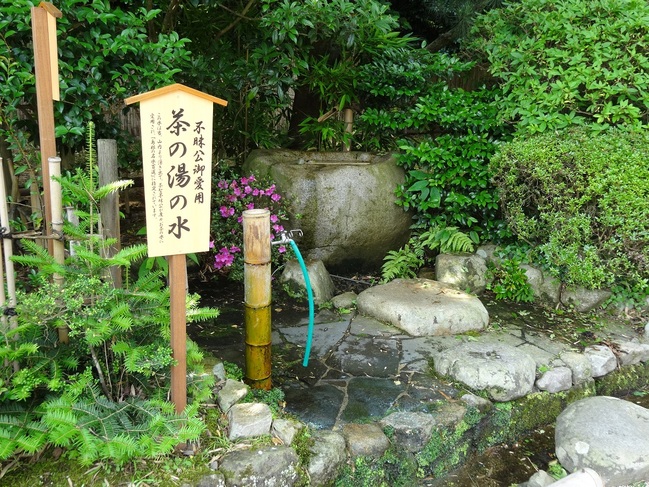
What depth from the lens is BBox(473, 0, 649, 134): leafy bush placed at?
5801mm

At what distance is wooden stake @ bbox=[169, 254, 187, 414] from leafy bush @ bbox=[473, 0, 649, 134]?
4554 mm

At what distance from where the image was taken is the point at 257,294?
3.73 metres

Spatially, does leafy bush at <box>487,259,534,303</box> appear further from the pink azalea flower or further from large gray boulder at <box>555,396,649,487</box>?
the pink azalea flower

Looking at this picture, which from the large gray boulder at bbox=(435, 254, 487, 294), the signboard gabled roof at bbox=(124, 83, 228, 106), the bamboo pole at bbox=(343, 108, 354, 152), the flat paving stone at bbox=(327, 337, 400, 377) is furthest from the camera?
the bamboo pole at bbox=(343, 108, 354, 152)

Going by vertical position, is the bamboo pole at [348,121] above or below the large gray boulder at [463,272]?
above

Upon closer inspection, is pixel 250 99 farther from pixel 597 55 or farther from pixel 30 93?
pixel 597 55

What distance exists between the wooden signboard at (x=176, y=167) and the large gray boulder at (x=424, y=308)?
8.56ft

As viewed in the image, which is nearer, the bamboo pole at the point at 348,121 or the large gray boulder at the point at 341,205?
the large gray boulder at the point at 341,205

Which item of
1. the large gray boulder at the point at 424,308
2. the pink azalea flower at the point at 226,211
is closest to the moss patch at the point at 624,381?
the large gray boulder at the point at 424,308

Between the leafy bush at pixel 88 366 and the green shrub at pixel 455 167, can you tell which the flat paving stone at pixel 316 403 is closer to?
the leafy bush at pixel 88 366

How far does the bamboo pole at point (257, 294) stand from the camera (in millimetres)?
3631

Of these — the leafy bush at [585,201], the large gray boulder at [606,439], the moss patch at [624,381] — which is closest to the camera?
the large gray boulder at [606,439]

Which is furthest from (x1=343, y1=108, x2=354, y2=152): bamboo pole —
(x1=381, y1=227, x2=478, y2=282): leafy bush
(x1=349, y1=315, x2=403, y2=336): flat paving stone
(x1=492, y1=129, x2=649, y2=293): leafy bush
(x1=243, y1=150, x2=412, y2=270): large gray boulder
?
(x1=349, y1=315, x2=403, y2=336): flat paving stone

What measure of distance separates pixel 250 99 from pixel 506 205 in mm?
3149
